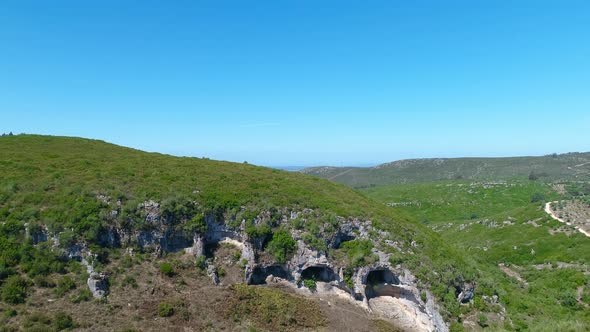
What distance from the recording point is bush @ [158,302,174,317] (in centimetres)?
2733

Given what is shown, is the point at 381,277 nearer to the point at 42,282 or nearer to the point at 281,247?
the point at 281,247

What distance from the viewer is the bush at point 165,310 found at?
1076 inches

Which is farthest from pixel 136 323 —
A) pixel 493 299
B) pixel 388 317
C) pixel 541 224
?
pixel 541 224

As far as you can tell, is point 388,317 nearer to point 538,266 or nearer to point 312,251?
point 312,251

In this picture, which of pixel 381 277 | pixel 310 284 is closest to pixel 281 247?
pixel 310 284

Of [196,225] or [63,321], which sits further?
[196,225]

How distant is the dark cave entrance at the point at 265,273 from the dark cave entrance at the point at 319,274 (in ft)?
5.84

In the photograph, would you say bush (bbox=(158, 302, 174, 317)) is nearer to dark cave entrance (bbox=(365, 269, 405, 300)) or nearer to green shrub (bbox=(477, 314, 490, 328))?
dark cave entrance (bbox=(365, 269, 405, 300))

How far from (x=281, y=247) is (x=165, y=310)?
11710 millimetres

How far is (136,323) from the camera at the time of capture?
1027 inches

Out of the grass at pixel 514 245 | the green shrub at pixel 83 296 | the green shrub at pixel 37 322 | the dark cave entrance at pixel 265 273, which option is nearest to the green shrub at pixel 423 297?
the grass at pixel 514 245

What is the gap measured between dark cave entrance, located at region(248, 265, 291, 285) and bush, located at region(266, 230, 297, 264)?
1120 millimetres

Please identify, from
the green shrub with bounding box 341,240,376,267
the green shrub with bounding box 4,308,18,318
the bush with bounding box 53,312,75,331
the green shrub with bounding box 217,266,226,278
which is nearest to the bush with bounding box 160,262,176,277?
the green shrub with bounding box 217,266,226,278

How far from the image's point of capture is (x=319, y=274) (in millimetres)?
34688
